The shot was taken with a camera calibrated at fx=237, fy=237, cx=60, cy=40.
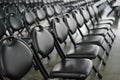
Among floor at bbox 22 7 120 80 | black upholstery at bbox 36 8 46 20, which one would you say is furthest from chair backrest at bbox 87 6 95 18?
black upholstery at bbox 36 8 46 20

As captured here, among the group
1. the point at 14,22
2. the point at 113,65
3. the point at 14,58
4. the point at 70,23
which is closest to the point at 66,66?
the point at 14,58

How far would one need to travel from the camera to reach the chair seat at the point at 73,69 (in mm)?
2308

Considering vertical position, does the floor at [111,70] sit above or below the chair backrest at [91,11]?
below

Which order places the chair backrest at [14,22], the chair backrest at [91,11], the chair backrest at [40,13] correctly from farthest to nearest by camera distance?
the chair backrest at [40,13] < the chair backrest at [91,11] < the chair backrest at [14,22]

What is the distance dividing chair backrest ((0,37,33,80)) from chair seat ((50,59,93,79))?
15.5 inches

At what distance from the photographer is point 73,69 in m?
2.43

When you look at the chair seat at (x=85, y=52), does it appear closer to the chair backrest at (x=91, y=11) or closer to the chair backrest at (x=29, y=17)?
the chair backrest at (x=29, y=17)

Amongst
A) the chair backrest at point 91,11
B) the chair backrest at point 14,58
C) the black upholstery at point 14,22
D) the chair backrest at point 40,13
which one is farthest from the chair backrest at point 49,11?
the chair backrest at point 14,58

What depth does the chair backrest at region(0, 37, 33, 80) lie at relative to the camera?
1.90m

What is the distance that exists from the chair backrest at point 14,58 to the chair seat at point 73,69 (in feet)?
1.29

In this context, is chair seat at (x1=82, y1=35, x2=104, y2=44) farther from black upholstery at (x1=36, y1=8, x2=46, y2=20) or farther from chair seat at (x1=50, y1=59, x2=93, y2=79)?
black upholstery at (x1=36, y1=8, x2=46, y2=20)

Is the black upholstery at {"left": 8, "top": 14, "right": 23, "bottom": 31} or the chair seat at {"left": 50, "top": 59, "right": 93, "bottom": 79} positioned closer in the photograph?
the chair seat at {"left": 50, "top": 59, "right": 93, "bottom": 79}

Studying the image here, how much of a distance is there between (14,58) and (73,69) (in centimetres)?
69

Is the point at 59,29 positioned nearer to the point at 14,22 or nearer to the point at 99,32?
the point at 99,32
